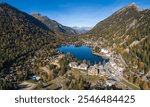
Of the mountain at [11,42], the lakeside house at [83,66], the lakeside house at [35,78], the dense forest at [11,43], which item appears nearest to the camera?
the lakeside house at [35,78]

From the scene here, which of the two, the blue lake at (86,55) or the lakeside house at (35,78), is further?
the blue lake at (86,55)

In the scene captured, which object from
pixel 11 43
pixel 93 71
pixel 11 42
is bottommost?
pixel 93 71

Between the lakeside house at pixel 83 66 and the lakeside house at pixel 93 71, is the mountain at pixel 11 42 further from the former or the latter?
the lakeside house at pixel 93 71

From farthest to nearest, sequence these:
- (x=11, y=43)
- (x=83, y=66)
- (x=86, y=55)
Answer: (x=86, y=55)
(x=11, y=43)
(x=83, y=66)

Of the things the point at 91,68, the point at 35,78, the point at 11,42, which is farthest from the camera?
the point at 11,42

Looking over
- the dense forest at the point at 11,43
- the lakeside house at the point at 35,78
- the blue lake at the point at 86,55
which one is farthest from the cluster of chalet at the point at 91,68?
the dense forest at the point at 11,43

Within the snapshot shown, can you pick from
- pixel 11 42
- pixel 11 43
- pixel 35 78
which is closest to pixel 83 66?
pixel 35 78

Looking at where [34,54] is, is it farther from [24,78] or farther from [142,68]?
[142,68]

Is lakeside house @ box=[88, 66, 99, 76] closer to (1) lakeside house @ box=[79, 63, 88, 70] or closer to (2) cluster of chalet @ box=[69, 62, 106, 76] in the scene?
(2) cluster of chalet @ box=[69, 62, 106, 76]

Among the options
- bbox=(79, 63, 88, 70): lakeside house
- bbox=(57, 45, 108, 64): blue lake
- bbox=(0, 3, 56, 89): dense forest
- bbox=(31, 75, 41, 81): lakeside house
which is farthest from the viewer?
bbox=(57, 45, 108, 64): blue lake

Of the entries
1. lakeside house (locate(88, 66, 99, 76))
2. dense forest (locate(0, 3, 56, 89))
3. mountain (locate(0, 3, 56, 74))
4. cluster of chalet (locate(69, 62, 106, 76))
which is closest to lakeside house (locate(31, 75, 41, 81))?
dense forest (locate(0, 3, 56, 89))

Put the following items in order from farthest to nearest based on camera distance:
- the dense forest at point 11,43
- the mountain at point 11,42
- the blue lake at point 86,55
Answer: the blue lake at point 86,55 → the mountain at point 11,42 → the dense forest at point 11,43

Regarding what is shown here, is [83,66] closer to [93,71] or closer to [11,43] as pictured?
[93,71]

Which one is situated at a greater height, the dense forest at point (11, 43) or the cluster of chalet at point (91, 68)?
the dense forest at point (11, 43)
